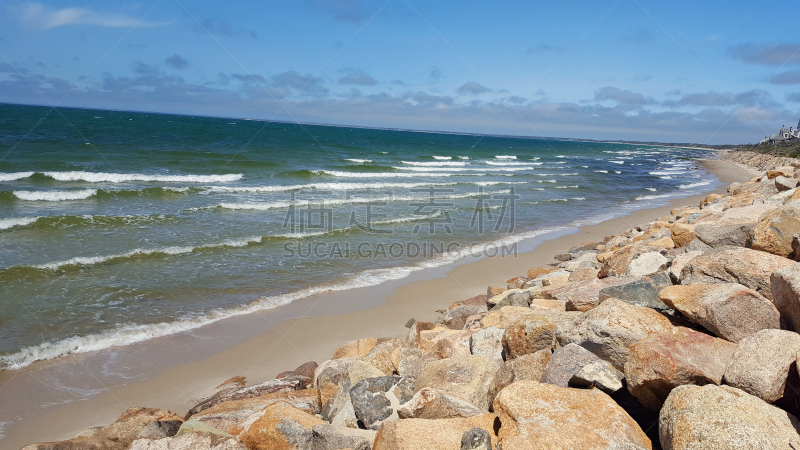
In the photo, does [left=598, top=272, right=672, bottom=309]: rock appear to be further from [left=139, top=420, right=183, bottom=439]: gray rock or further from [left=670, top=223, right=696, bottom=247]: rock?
[left=139, top=420, right=183, bottom=439]: gray rock

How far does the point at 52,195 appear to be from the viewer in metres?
17.0

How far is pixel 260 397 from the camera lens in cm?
494

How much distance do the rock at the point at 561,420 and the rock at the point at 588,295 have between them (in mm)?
2087

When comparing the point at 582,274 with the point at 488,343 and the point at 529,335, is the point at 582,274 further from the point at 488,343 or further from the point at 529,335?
the point at 529,335

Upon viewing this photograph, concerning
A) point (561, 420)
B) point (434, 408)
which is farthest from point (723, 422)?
point (434, 408)

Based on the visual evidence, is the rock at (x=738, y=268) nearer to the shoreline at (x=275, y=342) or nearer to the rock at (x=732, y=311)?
the rock at (x=732, y=311)

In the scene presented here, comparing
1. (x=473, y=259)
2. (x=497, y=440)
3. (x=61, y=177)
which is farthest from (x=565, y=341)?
(x=61, y=177)

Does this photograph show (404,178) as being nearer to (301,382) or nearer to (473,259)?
(473,259)

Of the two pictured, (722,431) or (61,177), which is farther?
(61,177)

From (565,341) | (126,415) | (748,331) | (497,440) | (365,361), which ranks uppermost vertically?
(748,331)

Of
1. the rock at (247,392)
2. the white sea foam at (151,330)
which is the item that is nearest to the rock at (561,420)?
the rock at (247,392)

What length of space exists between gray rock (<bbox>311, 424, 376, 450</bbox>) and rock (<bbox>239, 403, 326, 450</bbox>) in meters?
0.13

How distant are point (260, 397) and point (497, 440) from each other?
296cm

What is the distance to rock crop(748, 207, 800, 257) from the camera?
13.2 ft
